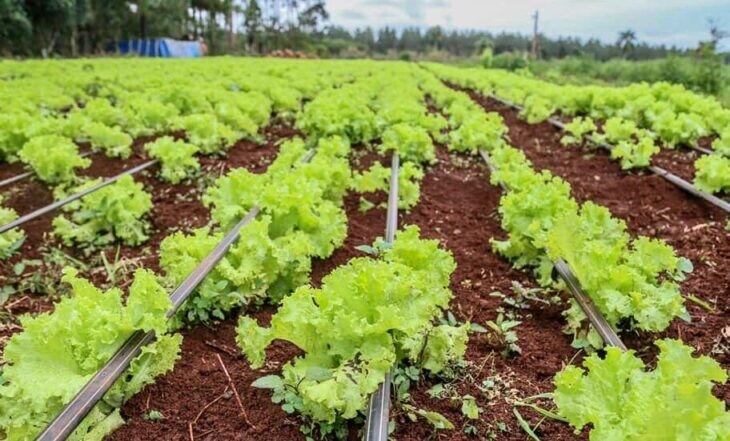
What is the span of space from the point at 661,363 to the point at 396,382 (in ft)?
3.67

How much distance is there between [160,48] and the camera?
150 ft

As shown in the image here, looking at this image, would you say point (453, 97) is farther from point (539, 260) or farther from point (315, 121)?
point (539, 260)

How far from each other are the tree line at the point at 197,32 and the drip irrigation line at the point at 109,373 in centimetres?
2543

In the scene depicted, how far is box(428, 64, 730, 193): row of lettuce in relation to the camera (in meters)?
6.69

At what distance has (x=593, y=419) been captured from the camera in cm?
217

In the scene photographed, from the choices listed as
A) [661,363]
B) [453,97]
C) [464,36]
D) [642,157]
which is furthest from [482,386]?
[464,36]

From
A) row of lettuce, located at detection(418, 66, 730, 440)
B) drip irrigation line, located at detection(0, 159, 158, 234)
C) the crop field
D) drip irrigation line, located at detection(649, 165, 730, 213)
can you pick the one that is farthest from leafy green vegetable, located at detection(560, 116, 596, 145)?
drip irrigation line, located at detection(0, 159, 158, 234)

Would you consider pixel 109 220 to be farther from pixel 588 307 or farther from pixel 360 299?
pixel 588 307

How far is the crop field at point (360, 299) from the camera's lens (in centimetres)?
240

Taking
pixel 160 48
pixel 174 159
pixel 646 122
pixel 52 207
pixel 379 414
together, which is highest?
pixel 160 48

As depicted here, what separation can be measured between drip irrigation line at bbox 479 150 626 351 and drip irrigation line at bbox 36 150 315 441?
214 centimetres

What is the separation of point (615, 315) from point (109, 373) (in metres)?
2.51

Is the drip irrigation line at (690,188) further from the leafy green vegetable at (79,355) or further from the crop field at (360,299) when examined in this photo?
the leafy green vegetable at (79,355)

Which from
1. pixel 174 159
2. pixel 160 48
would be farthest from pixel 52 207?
pixel 160 48
